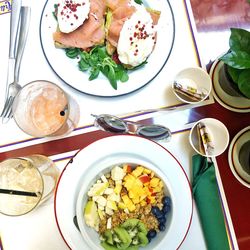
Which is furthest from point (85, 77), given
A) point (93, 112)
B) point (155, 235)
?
point (155, 235)

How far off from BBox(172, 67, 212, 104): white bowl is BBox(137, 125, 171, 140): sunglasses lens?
3.8 inches

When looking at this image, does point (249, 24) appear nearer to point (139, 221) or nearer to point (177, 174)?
point (177, 174)

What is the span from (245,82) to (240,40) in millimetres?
92

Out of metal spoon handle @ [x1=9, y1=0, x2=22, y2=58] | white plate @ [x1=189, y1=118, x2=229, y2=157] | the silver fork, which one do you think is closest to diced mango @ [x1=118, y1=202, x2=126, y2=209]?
white plate @ [x1=189, y1=118, x2=229, y2=157]

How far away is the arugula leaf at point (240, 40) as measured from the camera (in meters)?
0.88

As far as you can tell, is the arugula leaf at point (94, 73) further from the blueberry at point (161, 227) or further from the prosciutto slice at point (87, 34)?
the blueberry at point (161, 227)

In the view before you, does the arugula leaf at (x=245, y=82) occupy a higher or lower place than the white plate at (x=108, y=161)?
higher

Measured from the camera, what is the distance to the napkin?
989 millimetres

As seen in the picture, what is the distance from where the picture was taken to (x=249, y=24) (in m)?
1.11

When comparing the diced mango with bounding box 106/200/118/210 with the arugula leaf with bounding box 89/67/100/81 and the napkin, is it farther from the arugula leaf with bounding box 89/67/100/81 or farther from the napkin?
the arugula leaf with bounding box 89/67/100/81

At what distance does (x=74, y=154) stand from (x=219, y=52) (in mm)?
470

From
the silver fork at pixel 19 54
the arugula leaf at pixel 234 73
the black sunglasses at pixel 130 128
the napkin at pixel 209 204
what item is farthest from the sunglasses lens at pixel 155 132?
the silver fork at pixel 19 54

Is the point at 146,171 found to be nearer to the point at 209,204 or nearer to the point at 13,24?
the point at 209,204

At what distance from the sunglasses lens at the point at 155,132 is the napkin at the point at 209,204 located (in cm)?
10
